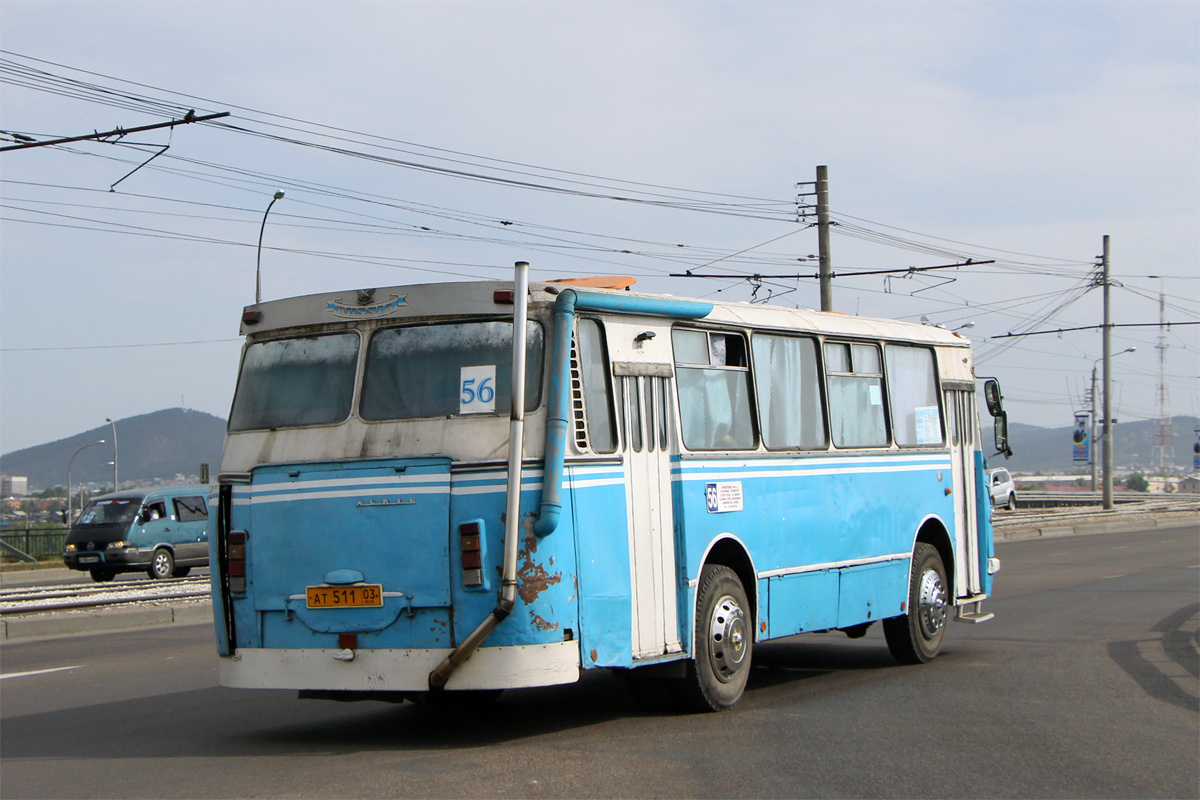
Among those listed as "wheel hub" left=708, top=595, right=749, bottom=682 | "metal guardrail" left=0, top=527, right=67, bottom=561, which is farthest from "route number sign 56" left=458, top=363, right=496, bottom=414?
"metal guardrail" left=0, top=527, right=67, bottom=561

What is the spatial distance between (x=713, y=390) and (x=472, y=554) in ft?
8.07

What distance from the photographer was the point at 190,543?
28.8 metres

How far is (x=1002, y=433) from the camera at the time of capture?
13250mm

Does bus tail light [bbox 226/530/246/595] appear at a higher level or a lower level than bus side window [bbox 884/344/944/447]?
lower

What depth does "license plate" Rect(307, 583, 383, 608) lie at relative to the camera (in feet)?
24.7

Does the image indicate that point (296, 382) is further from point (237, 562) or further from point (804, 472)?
point (804, 472)

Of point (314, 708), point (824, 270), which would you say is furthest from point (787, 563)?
point (824, 270)

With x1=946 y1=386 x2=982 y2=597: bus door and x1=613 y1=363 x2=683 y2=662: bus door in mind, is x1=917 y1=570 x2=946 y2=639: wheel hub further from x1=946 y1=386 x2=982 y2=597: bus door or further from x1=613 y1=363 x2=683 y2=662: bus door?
x1=613 y1=363 x2=683 y2=662: bus door

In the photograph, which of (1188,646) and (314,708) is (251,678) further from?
(1188,646)

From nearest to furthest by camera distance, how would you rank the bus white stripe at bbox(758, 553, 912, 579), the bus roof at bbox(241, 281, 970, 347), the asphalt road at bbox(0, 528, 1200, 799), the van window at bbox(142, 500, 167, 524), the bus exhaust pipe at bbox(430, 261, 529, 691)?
the asphalt road at bbox(0, 528, 1200, 799) < the bus exhaust pipe at bbox(430, 261, 529, 691) < the bus roof at bbox(241, 281, 970, 347) < the bus white stripe at bbox(758, 553, 912, 579) < the van window at bbox(142, 500, 167, 524)

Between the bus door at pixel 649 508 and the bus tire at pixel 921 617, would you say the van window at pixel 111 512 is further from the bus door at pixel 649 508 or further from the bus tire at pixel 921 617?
the bus door at pixel 649 508

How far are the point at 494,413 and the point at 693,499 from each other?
170 cm

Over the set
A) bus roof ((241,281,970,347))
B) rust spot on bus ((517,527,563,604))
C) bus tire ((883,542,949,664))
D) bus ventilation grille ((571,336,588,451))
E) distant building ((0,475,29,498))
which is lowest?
distant building ((0,475,29,498))

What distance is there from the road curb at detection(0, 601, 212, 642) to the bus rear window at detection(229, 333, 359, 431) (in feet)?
31.1
